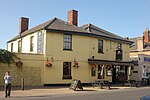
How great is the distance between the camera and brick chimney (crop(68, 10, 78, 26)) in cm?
3432

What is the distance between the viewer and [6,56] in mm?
25688

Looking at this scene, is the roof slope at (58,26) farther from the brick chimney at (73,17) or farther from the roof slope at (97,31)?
the roof slope at (97,31)

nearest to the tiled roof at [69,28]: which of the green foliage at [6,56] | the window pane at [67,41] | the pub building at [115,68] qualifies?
the window pane at [67,41]

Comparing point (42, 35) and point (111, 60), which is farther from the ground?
point (42, 35)

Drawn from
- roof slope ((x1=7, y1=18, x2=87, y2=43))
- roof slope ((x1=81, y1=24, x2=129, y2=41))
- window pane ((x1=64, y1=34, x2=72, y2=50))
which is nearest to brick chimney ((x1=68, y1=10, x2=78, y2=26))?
roof slope ((x1=81, y1=24, x2=129, y2=41))

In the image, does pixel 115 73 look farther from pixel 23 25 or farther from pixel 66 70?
pixel 23 25

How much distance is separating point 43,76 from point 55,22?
277 inches

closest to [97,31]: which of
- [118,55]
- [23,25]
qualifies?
[118,55]

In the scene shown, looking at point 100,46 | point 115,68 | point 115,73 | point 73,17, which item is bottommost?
point 115,73

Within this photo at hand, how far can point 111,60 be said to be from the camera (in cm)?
3512

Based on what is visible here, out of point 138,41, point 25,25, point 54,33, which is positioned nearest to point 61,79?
point 54,33

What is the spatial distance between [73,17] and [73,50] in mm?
5193

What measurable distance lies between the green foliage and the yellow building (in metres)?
1.23

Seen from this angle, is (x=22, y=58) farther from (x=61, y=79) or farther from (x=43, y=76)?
(x=61, y=79)
